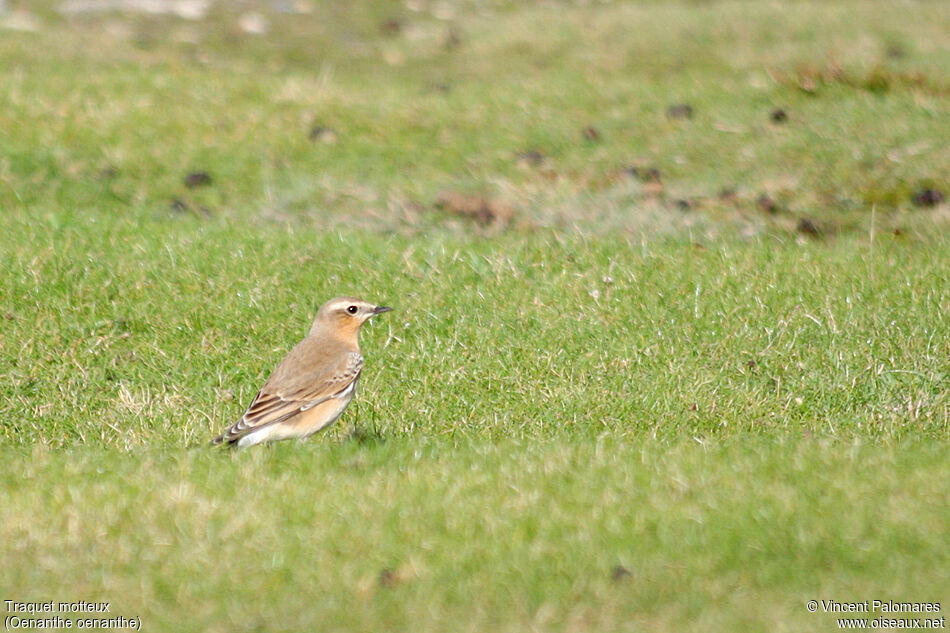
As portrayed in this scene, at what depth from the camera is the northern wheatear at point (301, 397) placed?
8.19m

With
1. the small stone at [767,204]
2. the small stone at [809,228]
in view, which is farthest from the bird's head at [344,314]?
the small stone at [767,204]

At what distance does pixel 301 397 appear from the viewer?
8.27 metres

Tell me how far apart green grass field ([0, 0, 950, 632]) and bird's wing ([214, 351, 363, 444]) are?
1.06ft

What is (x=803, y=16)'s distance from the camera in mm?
21625

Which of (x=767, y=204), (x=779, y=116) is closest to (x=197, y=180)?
(x=767, y=204)

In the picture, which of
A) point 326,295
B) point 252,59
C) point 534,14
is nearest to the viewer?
point 326,295

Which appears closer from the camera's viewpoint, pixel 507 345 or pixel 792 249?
pixel 507 345

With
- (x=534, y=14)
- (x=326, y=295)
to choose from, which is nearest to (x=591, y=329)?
(x=326, y=295)

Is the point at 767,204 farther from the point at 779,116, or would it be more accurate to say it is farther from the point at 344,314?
the point at 344,314

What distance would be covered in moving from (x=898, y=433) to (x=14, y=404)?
6.20m

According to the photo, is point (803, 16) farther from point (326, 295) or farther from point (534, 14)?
point (326, 295)

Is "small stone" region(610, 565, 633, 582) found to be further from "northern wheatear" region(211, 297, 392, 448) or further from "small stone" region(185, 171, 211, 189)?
"small stone" region(185, 171, 211, 189)

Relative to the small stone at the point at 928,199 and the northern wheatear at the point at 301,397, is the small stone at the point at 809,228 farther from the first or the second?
the northern wheatear at the point at 301,397

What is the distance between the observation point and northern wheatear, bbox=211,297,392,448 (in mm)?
8188
